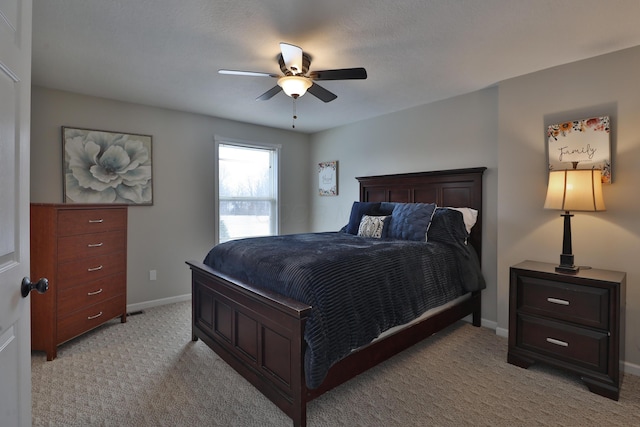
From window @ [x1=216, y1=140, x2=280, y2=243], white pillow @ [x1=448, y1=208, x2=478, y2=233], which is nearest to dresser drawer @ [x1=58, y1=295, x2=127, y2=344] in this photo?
window @ [x1=216, y1=140, x2=280, y2=243]

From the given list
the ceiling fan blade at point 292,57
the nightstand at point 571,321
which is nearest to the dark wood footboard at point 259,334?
the ceiling fan blade at point 292,57

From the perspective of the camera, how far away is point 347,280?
196 cm

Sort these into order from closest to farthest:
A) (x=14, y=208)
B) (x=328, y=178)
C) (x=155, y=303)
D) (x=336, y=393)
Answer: (x=14, y=208)
(x=336, y=393)
(x=155, y=303)
(x=328, y=178)

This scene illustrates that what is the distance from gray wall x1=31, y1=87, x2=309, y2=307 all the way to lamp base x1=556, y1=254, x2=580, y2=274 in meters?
3.78

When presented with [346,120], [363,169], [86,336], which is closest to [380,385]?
[86,336]

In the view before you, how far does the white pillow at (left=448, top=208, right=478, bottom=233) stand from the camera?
317 centimetres

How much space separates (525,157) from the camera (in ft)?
9.21

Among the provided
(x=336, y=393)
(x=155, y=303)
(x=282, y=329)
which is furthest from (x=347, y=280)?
(x=155, y=303)

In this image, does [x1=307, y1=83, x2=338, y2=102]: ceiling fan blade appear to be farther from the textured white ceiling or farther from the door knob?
the door knob

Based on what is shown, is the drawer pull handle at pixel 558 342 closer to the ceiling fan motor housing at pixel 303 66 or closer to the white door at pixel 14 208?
the ceiling fan motor housing at pixel 303 66

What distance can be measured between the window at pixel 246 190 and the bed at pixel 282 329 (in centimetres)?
177

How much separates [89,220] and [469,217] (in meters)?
3.57

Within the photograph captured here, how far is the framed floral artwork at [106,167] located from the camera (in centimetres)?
326

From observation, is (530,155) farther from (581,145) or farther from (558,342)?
(558,342)
